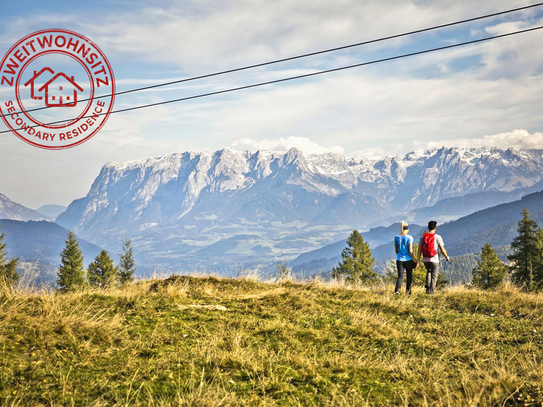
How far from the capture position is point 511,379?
4469 millimetres

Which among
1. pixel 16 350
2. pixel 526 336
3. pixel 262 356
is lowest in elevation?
pixel 526 336

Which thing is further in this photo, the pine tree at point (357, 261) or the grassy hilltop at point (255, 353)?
the pine tree at point (357, 261)

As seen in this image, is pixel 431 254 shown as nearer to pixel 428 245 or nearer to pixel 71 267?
pixel 428 245

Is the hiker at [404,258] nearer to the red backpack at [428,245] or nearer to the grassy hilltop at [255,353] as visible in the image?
the red backpack at [428,245]

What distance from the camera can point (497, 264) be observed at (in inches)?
1887

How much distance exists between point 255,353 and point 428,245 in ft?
28.7

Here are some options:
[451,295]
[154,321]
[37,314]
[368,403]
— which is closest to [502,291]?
[451,295]

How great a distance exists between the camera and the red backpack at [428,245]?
12250mm

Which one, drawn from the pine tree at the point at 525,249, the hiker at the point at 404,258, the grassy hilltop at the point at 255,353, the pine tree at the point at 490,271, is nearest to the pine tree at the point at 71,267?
the hiker at the point at 404,258

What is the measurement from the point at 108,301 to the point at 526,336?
8.43 m

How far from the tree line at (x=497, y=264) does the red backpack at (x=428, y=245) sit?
2132cm

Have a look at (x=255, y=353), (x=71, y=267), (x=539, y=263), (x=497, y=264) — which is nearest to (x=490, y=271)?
(x=497, y=264)

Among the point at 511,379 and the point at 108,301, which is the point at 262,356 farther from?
the point at 108,301

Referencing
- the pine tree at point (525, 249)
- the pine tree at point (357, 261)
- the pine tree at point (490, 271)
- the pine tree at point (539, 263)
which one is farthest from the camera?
the pine tree at point (357, 261)
